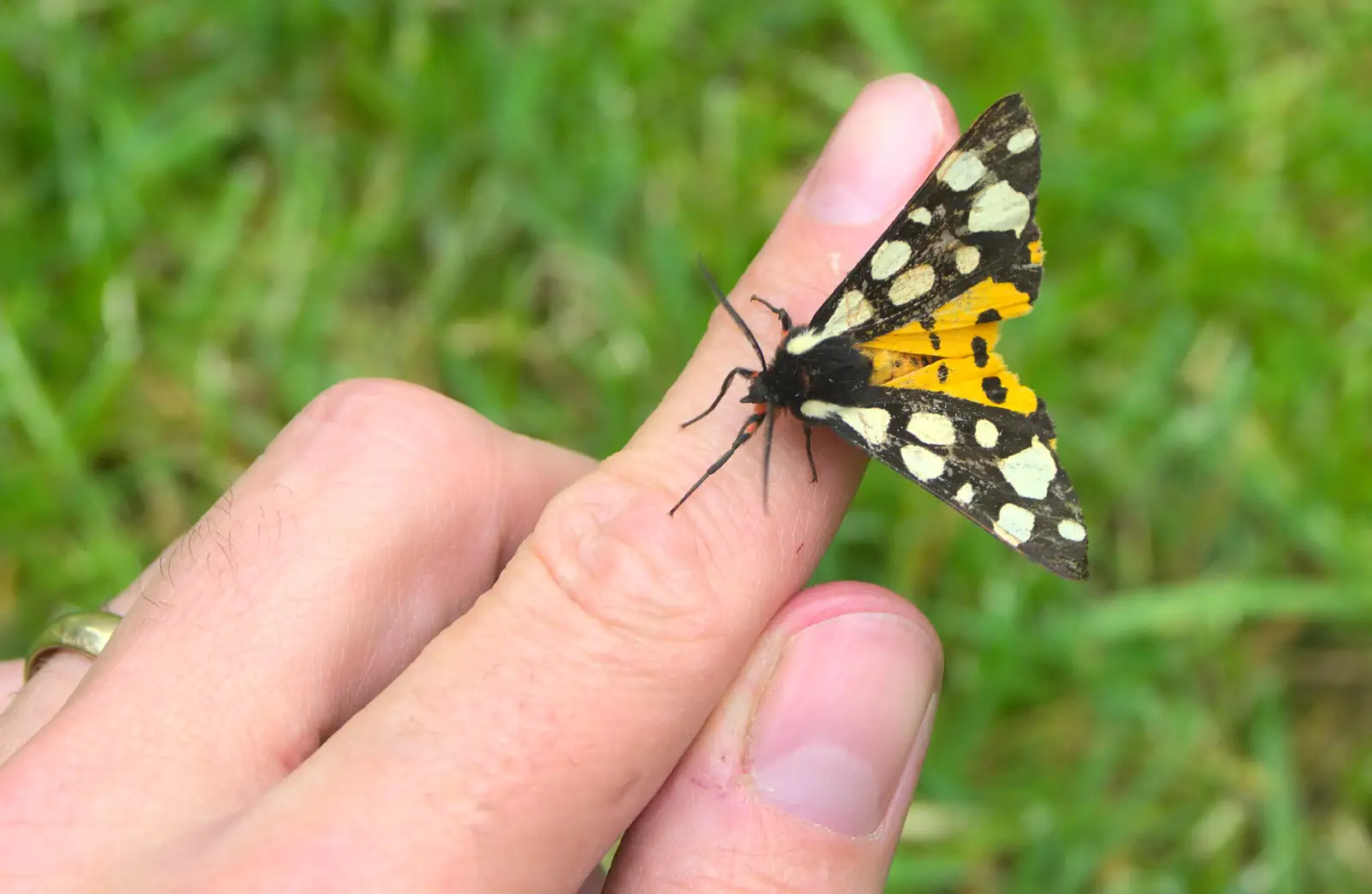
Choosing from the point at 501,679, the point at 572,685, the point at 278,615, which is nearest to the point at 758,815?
the point at 572,685

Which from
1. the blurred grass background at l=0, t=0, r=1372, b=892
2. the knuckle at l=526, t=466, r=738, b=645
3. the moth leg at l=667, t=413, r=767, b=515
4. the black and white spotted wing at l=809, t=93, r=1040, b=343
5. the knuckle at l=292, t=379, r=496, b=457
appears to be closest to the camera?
the knuckle at l=526, t=466, r=738, b=645

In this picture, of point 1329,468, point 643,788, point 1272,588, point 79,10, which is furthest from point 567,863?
point 79,10

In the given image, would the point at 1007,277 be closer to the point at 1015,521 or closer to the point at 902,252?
the point at 902,252

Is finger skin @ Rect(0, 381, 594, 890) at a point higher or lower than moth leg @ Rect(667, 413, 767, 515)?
lower

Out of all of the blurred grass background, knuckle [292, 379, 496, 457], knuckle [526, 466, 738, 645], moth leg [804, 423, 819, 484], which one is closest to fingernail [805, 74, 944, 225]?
moth leg [804, 423, 819, 484]

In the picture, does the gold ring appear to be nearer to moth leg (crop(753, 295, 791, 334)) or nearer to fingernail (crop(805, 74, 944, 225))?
moth leg (crop(753, 295, 791, 334))

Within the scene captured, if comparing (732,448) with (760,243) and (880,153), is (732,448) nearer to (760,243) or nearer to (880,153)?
(880,153)

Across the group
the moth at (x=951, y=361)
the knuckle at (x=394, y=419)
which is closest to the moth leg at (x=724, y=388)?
the moth at (x=951, y=361)
